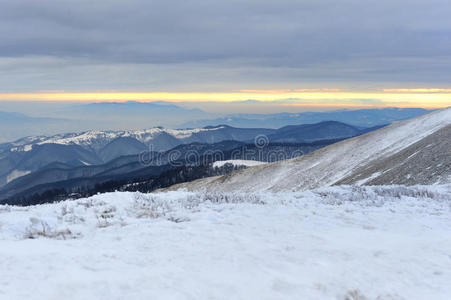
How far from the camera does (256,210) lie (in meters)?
13.2

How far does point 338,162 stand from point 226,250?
181 feet

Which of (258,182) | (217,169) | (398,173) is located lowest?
(217,169)

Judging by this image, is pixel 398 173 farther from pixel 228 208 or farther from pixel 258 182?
pixel 258 182

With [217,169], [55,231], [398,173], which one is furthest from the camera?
[217,169]

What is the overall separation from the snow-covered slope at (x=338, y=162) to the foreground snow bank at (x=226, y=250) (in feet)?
87.9

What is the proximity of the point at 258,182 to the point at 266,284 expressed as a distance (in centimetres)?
6372

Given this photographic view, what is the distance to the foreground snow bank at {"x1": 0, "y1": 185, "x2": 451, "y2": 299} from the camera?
648cm

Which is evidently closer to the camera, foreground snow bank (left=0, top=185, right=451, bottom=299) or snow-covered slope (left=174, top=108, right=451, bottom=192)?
foreground snow bank (left=0, top=185, right=451, bottom=299)

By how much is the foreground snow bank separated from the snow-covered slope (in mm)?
26802

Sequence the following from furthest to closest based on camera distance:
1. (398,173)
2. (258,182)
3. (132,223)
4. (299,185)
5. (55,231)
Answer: (258,182) → (299,185) → (398,173) → (132,223) → (55,231)

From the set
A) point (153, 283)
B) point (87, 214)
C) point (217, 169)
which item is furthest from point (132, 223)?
point (217, 169)

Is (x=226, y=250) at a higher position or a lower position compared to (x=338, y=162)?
higher

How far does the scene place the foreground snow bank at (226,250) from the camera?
648 centimetres

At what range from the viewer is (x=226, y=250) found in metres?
8.54
